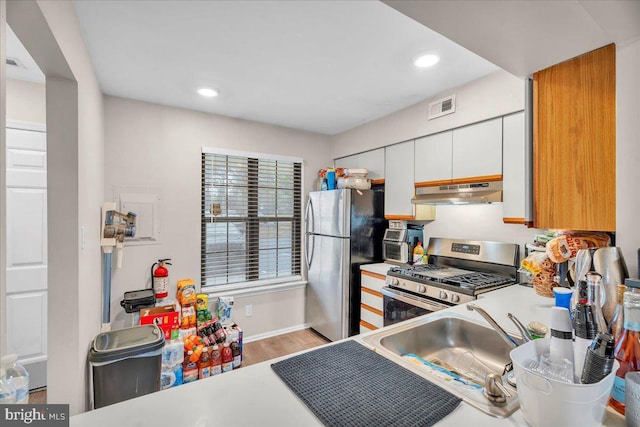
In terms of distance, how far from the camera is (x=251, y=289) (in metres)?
3.28

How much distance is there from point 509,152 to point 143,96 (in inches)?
120

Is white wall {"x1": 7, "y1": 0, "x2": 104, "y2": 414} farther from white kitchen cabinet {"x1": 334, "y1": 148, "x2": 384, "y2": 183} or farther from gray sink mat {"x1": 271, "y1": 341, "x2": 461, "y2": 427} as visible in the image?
white kitchen cabinet {"x1": 334, "y1": 148, "x2": 384, "y2": 183}

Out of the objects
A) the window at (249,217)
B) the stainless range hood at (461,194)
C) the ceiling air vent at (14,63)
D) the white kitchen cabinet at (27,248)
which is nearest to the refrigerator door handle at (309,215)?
the window at (249,217)

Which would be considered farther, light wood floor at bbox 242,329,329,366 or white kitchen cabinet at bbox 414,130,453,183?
light wood floor at bbox 242,329,329,366

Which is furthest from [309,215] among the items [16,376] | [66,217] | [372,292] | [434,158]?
[16,376]

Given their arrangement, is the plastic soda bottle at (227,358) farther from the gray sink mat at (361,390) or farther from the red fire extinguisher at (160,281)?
the gray sink mat at (361,390)

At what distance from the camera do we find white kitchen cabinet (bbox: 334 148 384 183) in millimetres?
3209

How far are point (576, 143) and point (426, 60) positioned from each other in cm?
116

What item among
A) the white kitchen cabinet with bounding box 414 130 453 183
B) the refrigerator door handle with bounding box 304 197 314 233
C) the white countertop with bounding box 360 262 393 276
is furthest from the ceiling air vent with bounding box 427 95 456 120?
the refrigerator door handle with bounding box 304 197 314 233

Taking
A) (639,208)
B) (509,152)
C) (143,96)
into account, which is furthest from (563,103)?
(143,96)

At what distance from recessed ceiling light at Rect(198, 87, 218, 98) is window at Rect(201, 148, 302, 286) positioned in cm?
66

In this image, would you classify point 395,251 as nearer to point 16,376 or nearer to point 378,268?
point 378,268

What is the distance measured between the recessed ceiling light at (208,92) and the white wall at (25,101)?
126 centimetres

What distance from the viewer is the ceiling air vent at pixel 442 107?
244 cm
